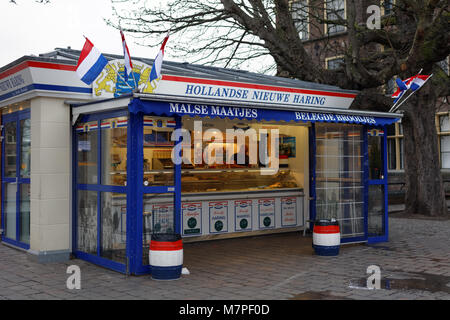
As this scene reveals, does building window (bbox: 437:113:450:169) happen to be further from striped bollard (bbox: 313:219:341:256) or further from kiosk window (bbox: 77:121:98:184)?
kiosk window (bbox: 77:121:98:184)

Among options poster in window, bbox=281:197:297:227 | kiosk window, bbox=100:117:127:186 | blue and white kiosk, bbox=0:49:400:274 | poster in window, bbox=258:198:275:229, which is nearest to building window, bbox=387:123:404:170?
blue and white kiosk, bbox=0:49:400:274

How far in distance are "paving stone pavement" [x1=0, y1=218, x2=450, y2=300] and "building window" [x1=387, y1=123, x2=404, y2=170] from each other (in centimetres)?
1694

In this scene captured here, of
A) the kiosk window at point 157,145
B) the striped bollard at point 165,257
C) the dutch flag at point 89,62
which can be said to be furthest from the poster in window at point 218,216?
the dutch flag at point 89,62

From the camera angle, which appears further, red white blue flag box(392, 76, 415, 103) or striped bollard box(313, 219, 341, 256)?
red white blue flag box(392, 76, 415, 103)

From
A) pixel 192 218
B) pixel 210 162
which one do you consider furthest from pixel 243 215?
pixel 210 162

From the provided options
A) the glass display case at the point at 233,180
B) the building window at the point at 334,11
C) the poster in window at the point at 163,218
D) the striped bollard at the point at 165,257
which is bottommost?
the striped bollard at the point at 165,257

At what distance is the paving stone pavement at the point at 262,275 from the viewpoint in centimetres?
620

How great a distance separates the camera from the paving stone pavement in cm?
620

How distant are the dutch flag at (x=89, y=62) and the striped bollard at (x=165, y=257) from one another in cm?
254

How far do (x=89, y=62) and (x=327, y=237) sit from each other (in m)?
4.76

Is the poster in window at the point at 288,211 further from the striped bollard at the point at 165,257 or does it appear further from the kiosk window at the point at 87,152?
the striped bollard at the point at 165,257

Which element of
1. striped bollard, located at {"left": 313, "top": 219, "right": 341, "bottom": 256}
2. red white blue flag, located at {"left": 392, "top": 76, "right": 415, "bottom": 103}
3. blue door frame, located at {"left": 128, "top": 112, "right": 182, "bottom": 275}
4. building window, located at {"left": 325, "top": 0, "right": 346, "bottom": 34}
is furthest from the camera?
building window, located at {"left": 325, "top": 0, "right": 346, "bottom": 34}

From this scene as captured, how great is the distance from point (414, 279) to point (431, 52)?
5.76 metres

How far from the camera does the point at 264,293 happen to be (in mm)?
6227
